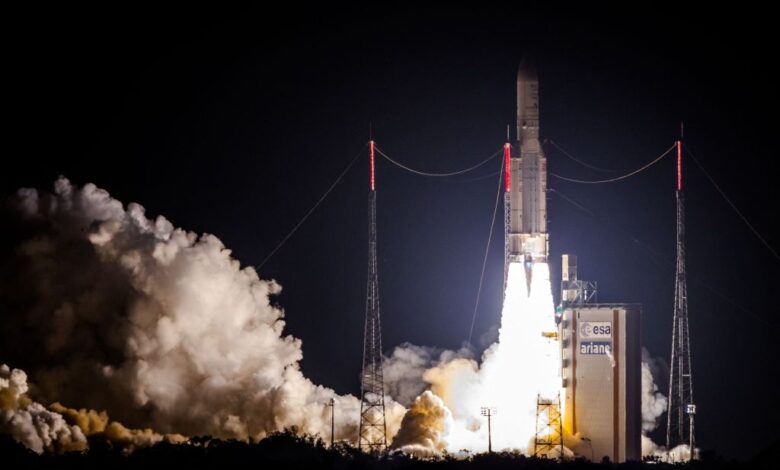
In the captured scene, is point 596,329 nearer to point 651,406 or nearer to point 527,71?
point 527,71

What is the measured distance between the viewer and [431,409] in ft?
253

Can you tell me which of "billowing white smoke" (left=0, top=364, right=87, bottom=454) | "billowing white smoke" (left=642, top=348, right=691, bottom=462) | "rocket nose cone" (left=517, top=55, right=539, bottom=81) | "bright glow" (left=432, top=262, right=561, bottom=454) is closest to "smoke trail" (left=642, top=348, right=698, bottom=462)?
"billowing white smoke" (left=642, top=348, right=691, bottom=462)

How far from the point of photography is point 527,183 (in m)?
76.1

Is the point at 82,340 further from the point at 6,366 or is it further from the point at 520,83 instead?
the point at 520,83

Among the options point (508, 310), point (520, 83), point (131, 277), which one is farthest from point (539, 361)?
point (131, 277)

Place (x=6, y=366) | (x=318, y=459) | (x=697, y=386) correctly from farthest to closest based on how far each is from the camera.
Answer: (x=697, y=386) < (x=6, y=366) < (x=318, y=459)

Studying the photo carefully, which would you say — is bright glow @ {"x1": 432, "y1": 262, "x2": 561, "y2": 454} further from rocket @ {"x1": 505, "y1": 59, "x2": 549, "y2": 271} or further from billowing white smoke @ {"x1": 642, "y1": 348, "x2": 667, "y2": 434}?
billowing white smoke @ {"x1": 642, "y1": 348, "x2": 667, "y2": 434}

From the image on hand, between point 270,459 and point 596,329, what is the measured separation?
1805 cm

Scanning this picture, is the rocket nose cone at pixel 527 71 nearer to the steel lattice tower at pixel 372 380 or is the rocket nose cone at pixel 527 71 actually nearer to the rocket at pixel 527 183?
the rocket at pixel 527 183

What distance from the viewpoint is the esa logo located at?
76.0 metres

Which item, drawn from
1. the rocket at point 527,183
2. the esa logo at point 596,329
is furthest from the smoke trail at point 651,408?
the rocket at point 527,183

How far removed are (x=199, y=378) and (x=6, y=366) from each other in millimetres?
8283

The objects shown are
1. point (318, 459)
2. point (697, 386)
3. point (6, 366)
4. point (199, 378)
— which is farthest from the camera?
point (697, 386)

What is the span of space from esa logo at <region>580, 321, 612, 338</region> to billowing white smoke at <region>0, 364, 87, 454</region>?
694 inches
